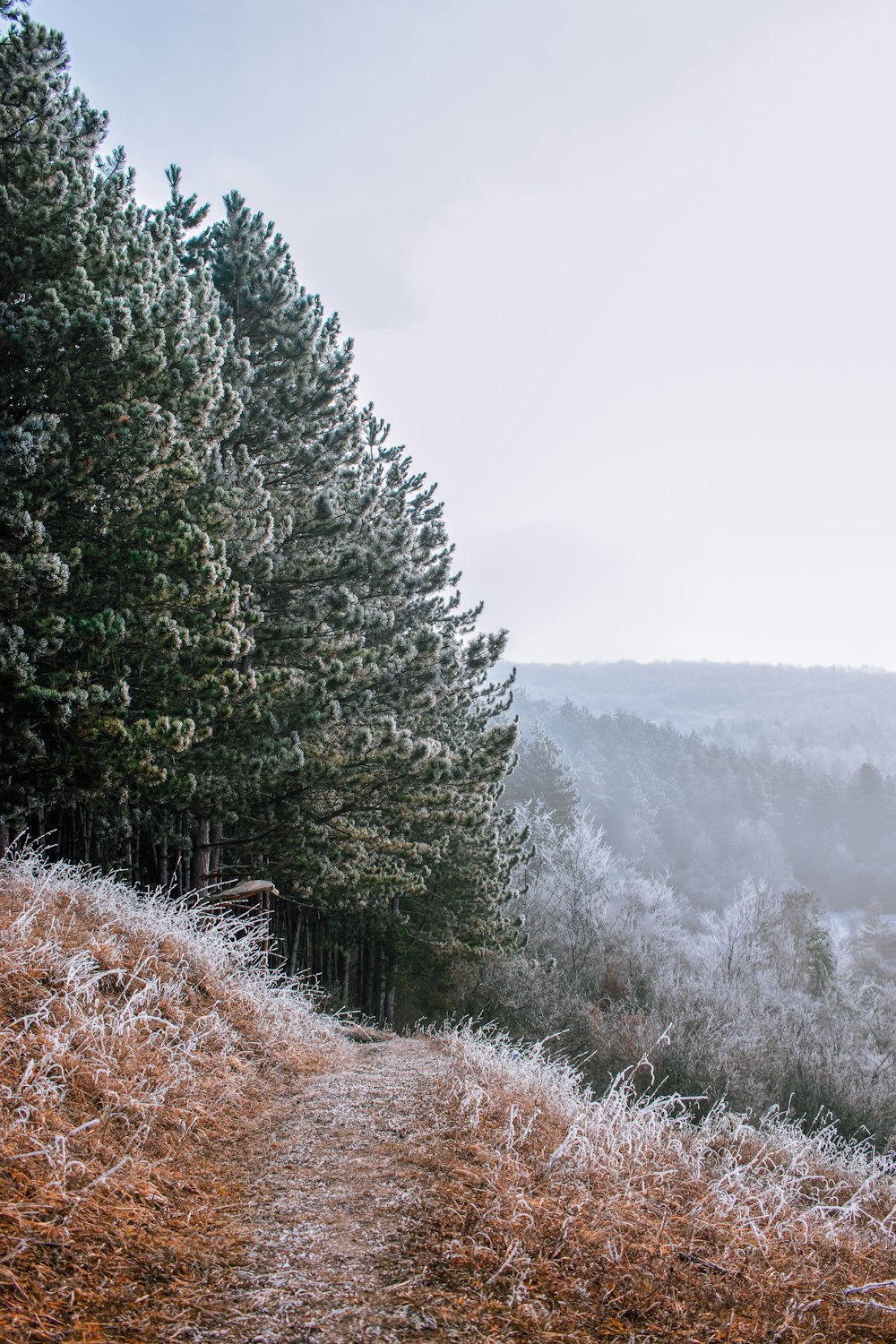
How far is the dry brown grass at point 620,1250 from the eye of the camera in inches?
98.0

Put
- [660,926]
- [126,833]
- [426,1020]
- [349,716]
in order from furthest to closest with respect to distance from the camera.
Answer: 1. [660,926]
2. [426,1020]
3. [349,716]
4. [126,833]

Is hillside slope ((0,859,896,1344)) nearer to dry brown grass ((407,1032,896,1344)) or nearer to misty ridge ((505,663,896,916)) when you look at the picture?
dry brown grass ((407,1032,896,1344))

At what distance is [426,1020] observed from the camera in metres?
23.1

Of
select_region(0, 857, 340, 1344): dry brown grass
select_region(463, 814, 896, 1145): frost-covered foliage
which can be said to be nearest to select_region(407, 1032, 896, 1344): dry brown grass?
select_region(0, 857, 340, 1344): dry brown grass

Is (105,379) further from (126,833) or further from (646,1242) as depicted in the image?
(646,1242)

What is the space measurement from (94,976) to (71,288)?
6815mm

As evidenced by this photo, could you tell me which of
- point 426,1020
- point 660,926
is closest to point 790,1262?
point 426,1020

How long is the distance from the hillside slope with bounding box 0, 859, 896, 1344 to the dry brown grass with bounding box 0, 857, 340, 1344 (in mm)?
14

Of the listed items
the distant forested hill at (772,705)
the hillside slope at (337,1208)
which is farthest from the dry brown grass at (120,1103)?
the distant forested hill at (772,705)

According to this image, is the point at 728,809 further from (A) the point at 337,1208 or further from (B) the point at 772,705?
(A) the point at 337,1208

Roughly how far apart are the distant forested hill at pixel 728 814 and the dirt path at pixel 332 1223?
68999 millimetres

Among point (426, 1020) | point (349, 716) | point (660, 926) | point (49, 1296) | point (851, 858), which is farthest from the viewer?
point (851, 858)

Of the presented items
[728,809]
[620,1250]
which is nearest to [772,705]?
[728,809]

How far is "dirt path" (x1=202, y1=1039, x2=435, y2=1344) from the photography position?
7.48 feet
